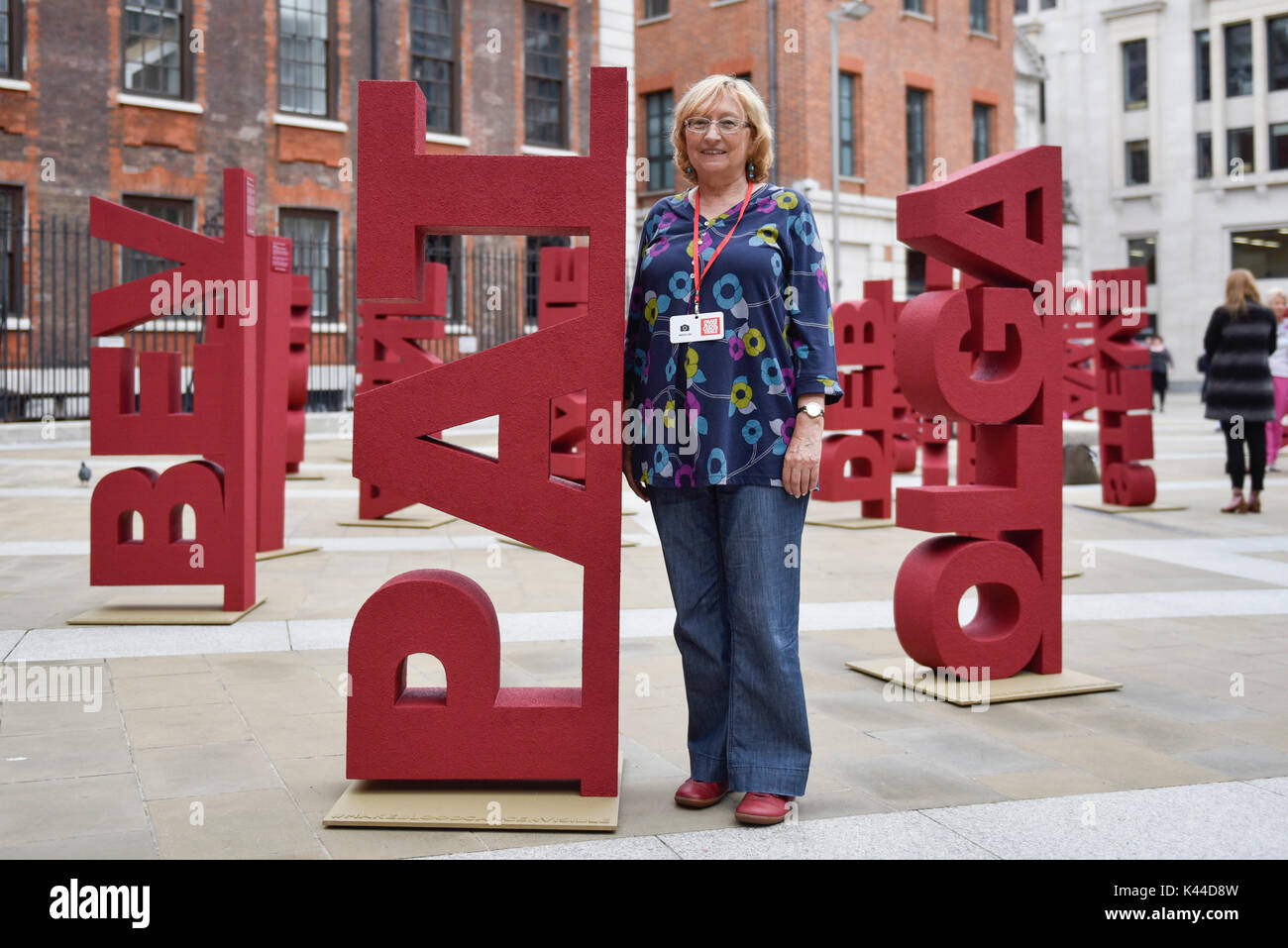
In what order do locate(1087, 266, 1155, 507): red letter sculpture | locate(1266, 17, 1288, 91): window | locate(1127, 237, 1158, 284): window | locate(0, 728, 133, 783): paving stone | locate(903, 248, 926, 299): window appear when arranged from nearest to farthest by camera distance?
locate(0, 728, 133, 783): paving stone, locate(1087, 266, 1155, 507): red letter sculpture, locate(903, 248, 926, 299): window, locate(1266, 17, 1288, 91): window, locate(1127, 237, 1158, 284): window

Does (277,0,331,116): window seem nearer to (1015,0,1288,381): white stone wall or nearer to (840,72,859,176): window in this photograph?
(840,72,859,176): window

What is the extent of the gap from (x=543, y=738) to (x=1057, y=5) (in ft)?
142

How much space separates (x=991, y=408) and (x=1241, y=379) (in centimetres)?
650

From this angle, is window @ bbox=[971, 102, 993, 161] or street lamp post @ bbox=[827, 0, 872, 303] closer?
street lamp post @ bbox=[827, 0, 872, 303]

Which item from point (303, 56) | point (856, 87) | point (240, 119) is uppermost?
point (856, 87)

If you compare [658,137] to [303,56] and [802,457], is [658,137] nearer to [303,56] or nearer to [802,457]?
[303,56]

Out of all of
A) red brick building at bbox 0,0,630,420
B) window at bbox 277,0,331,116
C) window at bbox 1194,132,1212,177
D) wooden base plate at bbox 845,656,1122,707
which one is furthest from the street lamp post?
wooden base plate at bbox 845,656,1122,707

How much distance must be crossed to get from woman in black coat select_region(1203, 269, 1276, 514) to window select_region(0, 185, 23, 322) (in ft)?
49.6

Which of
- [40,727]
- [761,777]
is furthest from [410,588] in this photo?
[40,727]

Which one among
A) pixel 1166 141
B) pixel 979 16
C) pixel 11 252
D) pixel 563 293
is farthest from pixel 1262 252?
pixel 563 293

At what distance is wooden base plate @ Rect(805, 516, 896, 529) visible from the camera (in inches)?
385

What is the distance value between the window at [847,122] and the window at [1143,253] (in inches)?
654

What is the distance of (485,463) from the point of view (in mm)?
3459
